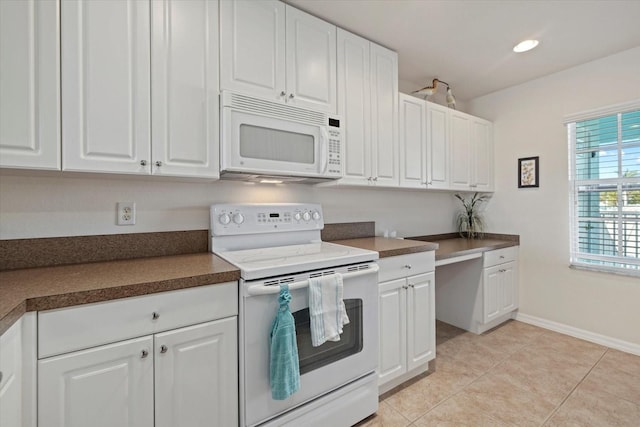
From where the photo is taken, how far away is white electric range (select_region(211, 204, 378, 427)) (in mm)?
1312

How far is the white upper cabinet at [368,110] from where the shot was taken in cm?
207

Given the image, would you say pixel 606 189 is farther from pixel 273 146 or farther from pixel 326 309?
pixel 273 146

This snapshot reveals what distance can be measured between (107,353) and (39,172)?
847 mm

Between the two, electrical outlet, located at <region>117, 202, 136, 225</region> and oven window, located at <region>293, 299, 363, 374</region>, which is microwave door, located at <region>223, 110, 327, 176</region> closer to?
electrical outlet, located at <region>117, 202, 136, 225</region>

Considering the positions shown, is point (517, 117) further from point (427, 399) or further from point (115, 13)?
point (115, 13)

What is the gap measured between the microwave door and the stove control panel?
32 centimetres

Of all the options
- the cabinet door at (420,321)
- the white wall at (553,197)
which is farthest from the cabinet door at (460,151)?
the cabinet door at (420,321)

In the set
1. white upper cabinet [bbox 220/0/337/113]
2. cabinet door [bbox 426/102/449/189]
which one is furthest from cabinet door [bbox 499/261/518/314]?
white upper cabinet [bbox 220/0/337/113]

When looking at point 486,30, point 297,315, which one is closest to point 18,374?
point 297,315

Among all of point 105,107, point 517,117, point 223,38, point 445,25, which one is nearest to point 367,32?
point 445,25

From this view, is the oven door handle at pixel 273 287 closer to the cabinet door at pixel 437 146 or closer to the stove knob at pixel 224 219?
the stove knob at pixel 224 219

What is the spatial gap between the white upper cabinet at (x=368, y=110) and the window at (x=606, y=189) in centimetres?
182

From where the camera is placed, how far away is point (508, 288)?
116 inches

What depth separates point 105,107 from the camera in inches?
Result: 51.3
